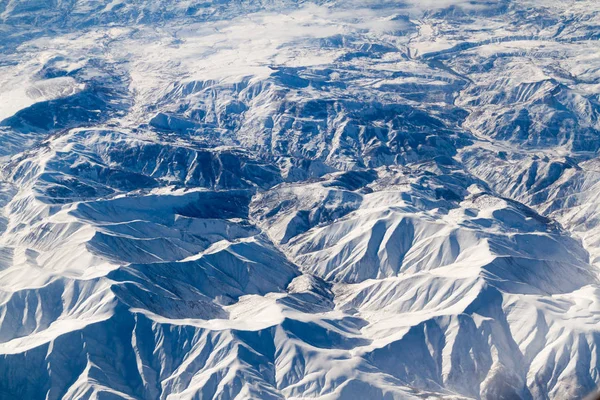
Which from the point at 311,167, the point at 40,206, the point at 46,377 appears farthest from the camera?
the point at 311,167

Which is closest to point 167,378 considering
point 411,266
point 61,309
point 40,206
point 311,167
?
point 61,309

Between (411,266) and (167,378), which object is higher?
(167,378)

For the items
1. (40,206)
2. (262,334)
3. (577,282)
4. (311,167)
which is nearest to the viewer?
(262,334)

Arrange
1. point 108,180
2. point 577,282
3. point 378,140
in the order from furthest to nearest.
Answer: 1. point 378,140
2. point 108,180
3. point 577,282

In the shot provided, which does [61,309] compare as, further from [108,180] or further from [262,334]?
[108,180]

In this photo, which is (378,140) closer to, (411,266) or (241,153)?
(241,153)

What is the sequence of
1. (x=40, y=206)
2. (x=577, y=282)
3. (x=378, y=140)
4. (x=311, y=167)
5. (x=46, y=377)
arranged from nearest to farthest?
(x=46, y=377) < (x=577, y=282) < (x=40, y=206) < (x=311, y=167) < (x=378, y=140)

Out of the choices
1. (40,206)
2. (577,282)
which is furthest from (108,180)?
(577,282)

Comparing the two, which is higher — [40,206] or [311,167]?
[40,206]

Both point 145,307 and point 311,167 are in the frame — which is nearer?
point 145,307
